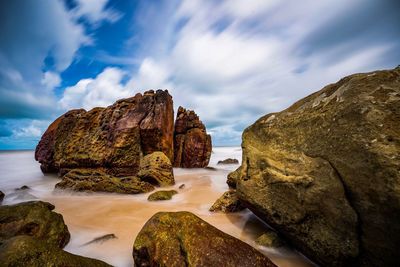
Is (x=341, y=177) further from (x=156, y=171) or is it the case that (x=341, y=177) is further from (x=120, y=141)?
(x=120, y=141)

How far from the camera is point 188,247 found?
261 cm

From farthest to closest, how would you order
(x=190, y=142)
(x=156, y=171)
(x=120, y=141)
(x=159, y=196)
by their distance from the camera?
1. (x=190, y=142)
2. (x=120, y=141)
3. (x=156, y=171)
4. (x=159, y=196)

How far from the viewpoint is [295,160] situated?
3.52 m

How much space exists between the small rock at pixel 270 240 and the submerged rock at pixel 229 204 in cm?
144

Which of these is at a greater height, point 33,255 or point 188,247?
point 33,255

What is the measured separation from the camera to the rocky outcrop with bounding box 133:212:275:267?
8.27ft

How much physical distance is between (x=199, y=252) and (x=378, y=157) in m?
2.41

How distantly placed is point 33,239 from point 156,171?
627 cm

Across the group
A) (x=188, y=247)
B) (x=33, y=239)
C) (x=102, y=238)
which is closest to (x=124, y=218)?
(x=102, y=238)

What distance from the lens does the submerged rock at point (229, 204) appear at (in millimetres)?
5133

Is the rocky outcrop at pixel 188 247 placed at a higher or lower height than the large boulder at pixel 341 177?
lower

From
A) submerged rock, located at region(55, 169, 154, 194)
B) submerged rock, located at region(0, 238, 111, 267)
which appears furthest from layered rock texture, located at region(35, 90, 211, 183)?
submerged rock, located at region(0, 238, 111, 267)

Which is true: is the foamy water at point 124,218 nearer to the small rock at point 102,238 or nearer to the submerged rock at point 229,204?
the small rock at point 102,238

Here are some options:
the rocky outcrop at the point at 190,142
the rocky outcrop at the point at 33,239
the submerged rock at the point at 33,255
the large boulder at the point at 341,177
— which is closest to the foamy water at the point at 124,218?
the rocky outcrop at the point at 33,239
